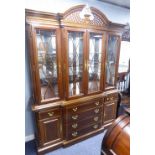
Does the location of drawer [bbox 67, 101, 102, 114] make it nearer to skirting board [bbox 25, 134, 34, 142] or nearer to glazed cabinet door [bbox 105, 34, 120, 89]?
glazed cabinet door [bbox 105, 34, 120, 89]

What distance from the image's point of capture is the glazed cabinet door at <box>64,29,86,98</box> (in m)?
2.00

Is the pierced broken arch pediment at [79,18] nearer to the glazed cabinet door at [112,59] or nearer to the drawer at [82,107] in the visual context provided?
the glazed cabinet door at [112,59]

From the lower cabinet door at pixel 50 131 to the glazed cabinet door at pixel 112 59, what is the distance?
1.17 meters

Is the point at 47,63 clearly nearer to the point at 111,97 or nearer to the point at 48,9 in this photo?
the point at 48,9

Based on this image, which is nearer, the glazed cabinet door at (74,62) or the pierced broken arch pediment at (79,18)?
the pierced broken arch pediment at (79,18)

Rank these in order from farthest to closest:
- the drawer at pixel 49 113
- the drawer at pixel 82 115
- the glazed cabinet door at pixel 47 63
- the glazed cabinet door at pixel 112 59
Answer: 1. the glazed cabinet door at pixel 112 59
2. the drawer at pixel 82 115
3. the drawer at pixel 49 113
4. the glazed cabinet door at pixel 47 63

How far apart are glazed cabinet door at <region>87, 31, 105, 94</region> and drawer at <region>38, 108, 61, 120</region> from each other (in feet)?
2.05

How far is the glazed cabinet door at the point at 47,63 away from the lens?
1.85 metres

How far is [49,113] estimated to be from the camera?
203 cm

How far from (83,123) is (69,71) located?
961 millimetres

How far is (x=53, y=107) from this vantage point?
203 centimetres

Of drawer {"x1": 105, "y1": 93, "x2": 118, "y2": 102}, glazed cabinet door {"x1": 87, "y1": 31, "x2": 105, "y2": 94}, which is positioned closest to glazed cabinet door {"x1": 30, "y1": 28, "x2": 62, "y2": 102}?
glazed cabinet door {"x1": 87, "y1": 31, "x2": 105, "y2": 94}

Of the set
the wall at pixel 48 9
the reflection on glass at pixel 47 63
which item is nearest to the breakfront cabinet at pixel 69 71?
the reflection on glass at pixel 47 63
